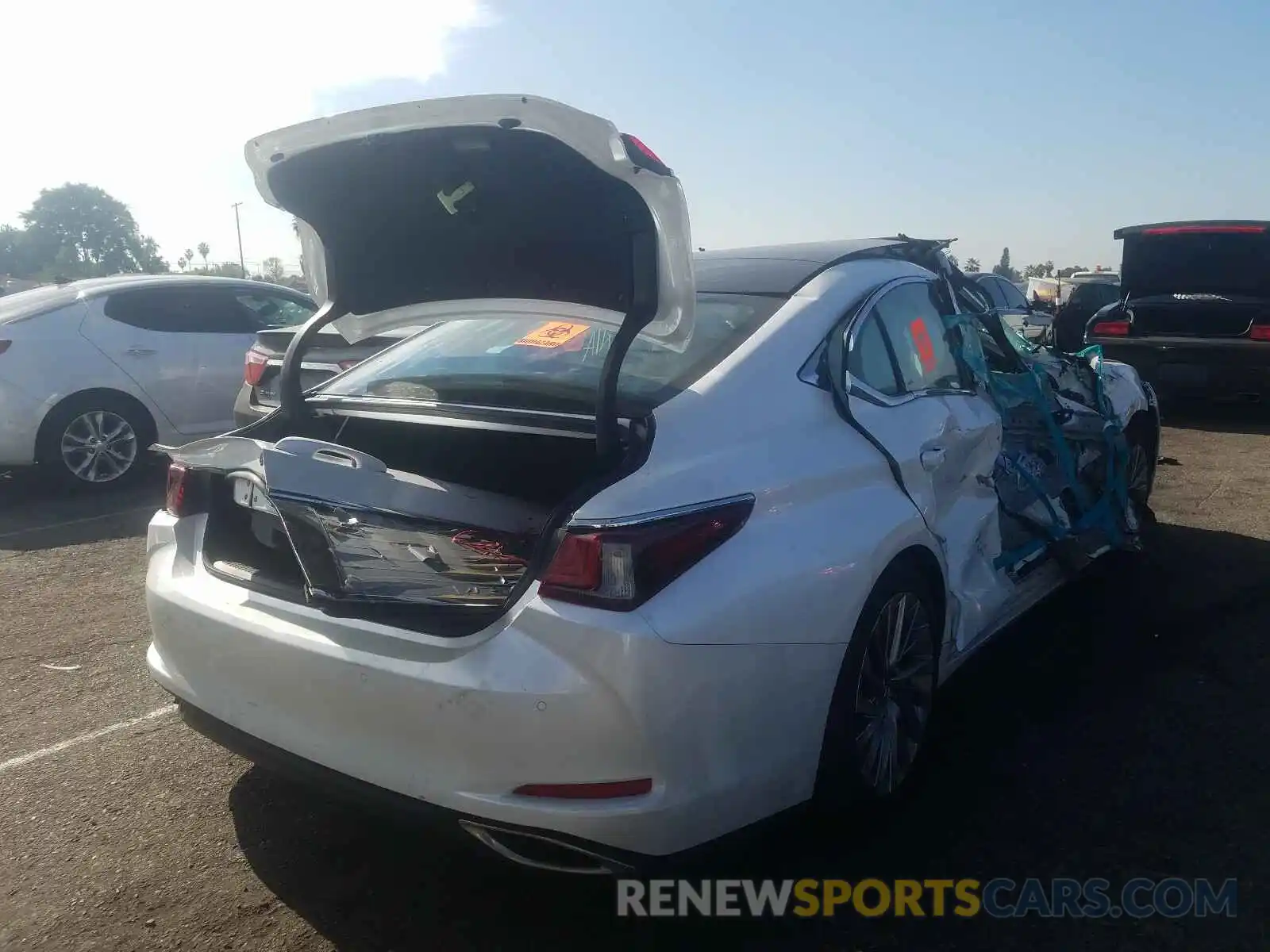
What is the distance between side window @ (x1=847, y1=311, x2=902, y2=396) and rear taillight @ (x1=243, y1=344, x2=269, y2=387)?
14.7ft

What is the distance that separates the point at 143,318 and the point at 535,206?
6260mm

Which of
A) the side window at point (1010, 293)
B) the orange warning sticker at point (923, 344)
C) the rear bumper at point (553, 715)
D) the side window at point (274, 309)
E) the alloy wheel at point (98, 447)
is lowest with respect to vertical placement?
the alloy wheel at point (98, 447)

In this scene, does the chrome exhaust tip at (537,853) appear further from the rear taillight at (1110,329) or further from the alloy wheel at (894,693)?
the rear taillight at (1110,329)

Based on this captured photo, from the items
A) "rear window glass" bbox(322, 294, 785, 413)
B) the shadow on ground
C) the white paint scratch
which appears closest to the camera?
the shadow on ground

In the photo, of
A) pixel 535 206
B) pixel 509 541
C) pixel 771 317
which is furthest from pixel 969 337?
pixel 509 541

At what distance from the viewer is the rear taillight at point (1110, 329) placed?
10.7m

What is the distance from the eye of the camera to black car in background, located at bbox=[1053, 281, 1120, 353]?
1456cm

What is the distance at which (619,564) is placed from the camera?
225 cm

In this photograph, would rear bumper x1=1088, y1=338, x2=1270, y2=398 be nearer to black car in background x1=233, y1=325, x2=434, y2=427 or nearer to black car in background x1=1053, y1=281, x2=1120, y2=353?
black car in background x1=1053, y1=281, x2=1120, y2=353

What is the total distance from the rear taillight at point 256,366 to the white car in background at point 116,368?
1.55m

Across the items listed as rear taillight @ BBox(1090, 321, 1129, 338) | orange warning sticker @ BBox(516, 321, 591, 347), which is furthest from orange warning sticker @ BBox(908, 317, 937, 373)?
rear taillight @ BBox(1090, 321, 1129, 338)

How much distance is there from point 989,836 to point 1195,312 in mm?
9037

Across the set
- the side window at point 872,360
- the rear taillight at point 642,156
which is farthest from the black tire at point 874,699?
the rear taillight at point 642,156

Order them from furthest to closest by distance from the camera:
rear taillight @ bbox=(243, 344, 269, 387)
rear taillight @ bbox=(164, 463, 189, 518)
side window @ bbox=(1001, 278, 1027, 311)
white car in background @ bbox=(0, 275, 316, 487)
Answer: side window @ bbox=(1001, 278, 1027, 311) < white car in background @ bbox=(0, 275, 316, 487) < rear taillight @ bbox=(243, 344, 269, 387) < rear taillight @ bbox=(164, 463, 189, 518)
